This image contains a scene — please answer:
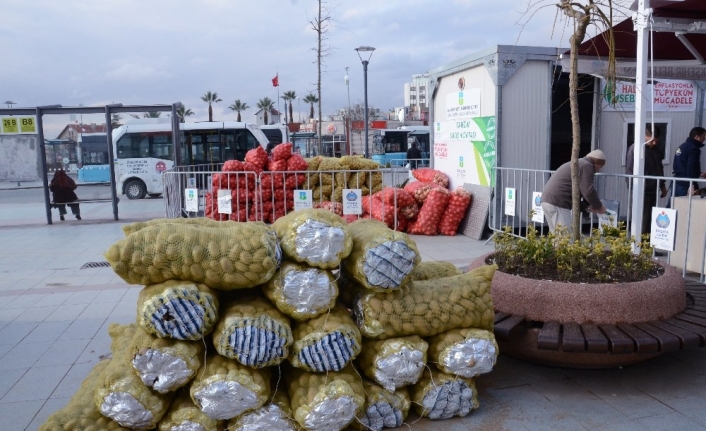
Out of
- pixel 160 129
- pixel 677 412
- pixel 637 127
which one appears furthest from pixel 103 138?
pixel 677 412

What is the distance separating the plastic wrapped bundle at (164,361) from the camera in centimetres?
295

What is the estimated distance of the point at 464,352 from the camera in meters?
3.41

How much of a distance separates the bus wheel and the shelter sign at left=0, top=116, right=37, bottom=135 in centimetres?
820

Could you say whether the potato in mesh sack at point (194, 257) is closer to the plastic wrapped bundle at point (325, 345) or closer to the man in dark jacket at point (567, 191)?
the plastic wrapped bundle at point (325, 345)

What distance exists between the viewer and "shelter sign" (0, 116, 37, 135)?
1353 cm

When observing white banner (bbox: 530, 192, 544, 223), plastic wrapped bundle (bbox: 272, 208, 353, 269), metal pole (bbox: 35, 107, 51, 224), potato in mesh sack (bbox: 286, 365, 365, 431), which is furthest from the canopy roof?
metal pole (bbox: 35, 107, 51, 224)

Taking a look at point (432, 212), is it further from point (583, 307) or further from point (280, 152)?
point (583, 307)

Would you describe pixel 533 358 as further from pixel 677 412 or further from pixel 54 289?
pixel 54 289

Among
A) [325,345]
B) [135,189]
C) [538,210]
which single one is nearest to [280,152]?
[538,210]

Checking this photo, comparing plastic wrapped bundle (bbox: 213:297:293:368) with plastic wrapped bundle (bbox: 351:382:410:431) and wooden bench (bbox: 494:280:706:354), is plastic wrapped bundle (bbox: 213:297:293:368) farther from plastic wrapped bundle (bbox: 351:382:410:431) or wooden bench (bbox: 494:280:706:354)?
wooden bench (bbox: 494:280:706:354)

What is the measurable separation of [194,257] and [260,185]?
7.03 meters

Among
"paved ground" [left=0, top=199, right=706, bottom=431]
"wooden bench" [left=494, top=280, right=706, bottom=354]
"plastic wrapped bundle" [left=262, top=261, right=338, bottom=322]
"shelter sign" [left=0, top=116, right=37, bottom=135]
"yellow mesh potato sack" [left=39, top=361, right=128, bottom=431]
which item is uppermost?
"shelter sign" [left=0, top=116, right=37, bottom=135]

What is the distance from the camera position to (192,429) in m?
3.13

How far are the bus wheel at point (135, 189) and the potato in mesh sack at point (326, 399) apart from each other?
2022 centimetres
